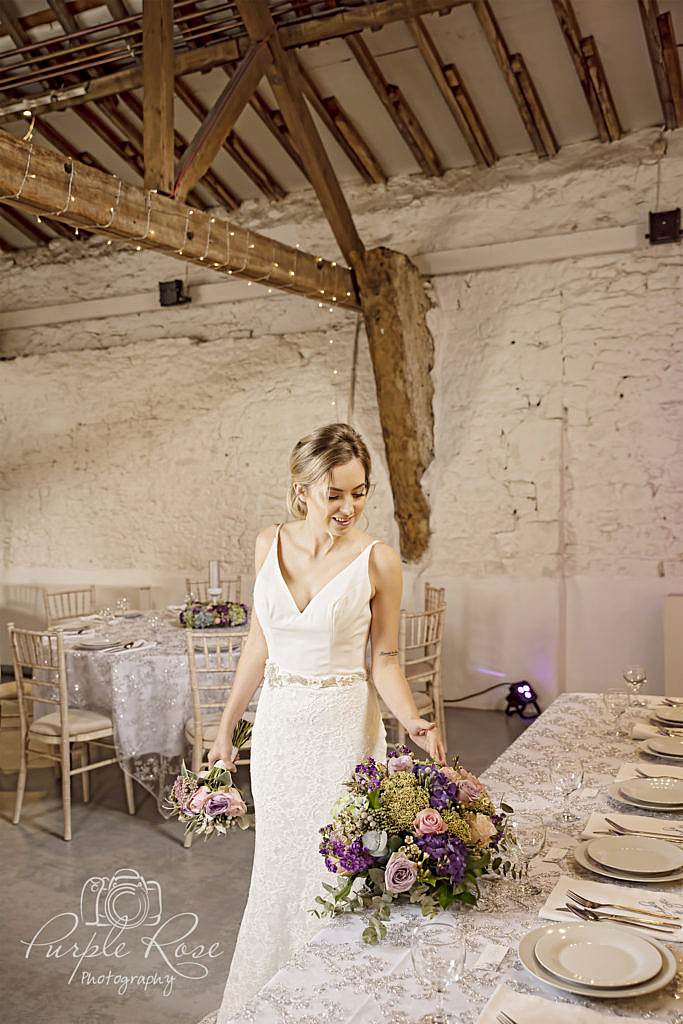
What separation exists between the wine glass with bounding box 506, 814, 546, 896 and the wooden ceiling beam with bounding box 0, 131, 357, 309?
9.98 ft

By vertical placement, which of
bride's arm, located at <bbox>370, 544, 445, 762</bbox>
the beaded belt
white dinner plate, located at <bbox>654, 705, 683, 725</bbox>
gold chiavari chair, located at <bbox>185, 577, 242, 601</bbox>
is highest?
bride's arm, located at <bbox>370, 544, 445, 762</bbox>

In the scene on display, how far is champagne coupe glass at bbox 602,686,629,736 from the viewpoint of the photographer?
2709mm

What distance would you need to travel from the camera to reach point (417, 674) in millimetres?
4969

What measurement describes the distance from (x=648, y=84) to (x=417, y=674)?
13.3ft

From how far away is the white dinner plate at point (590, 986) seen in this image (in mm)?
1292

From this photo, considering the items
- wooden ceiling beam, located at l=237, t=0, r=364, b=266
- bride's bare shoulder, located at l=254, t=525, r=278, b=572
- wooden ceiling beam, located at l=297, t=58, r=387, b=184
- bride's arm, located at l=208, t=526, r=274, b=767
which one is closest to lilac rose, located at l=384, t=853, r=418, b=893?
bride's arm, located at l=208, t=526, r=274, b=767

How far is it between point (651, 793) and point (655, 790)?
22mm

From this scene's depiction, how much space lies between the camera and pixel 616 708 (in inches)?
111

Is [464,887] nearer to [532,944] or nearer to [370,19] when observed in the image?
[532,944]

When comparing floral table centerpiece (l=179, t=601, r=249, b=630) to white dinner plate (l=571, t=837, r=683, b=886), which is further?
floral table centerpiece (l=179, t=601, r=249, b=630)

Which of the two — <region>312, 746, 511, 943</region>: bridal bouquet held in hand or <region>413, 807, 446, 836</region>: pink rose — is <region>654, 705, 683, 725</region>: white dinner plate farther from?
<region>413, 807, 446, 836</region>: pink rose

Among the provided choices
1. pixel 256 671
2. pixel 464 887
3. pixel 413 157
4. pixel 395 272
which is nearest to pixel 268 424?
pixel 395 272

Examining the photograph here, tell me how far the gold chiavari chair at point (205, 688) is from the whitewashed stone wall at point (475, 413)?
2.63 meters

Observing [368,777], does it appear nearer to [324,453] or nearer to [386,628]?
[386,628]
